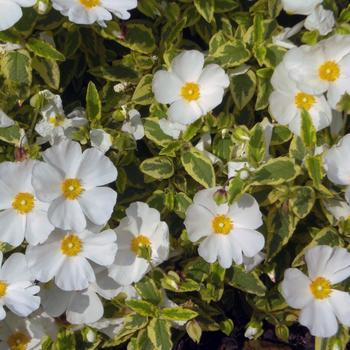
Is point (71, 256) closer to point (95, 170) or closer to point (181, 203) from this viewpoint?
point (95, 170)

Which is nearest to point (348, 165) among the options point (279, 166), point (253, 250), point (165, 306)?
point (279, 166)

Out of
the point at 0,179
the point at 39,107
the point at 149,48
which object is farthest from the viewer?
the point at 149,48

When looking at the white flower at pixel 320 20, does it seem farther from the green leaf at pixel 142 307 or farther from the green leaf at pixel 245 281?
the green leaf at pixel 142 307

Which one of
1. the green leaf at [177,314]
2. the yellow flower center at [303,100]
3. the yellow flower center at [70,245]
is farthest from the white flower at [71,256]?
the yellow flower center at [303,100]

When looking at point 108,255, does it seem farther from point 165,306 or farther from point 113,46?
point 113,46

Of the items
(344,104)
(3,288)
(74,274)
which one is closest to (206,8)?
(344,104)

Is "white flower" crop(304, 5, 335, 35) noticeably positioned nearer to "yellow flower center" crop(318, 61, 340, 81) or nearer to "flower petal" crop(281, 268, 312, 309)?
"yellow flower center" crop(318, 61, 340, 81)
